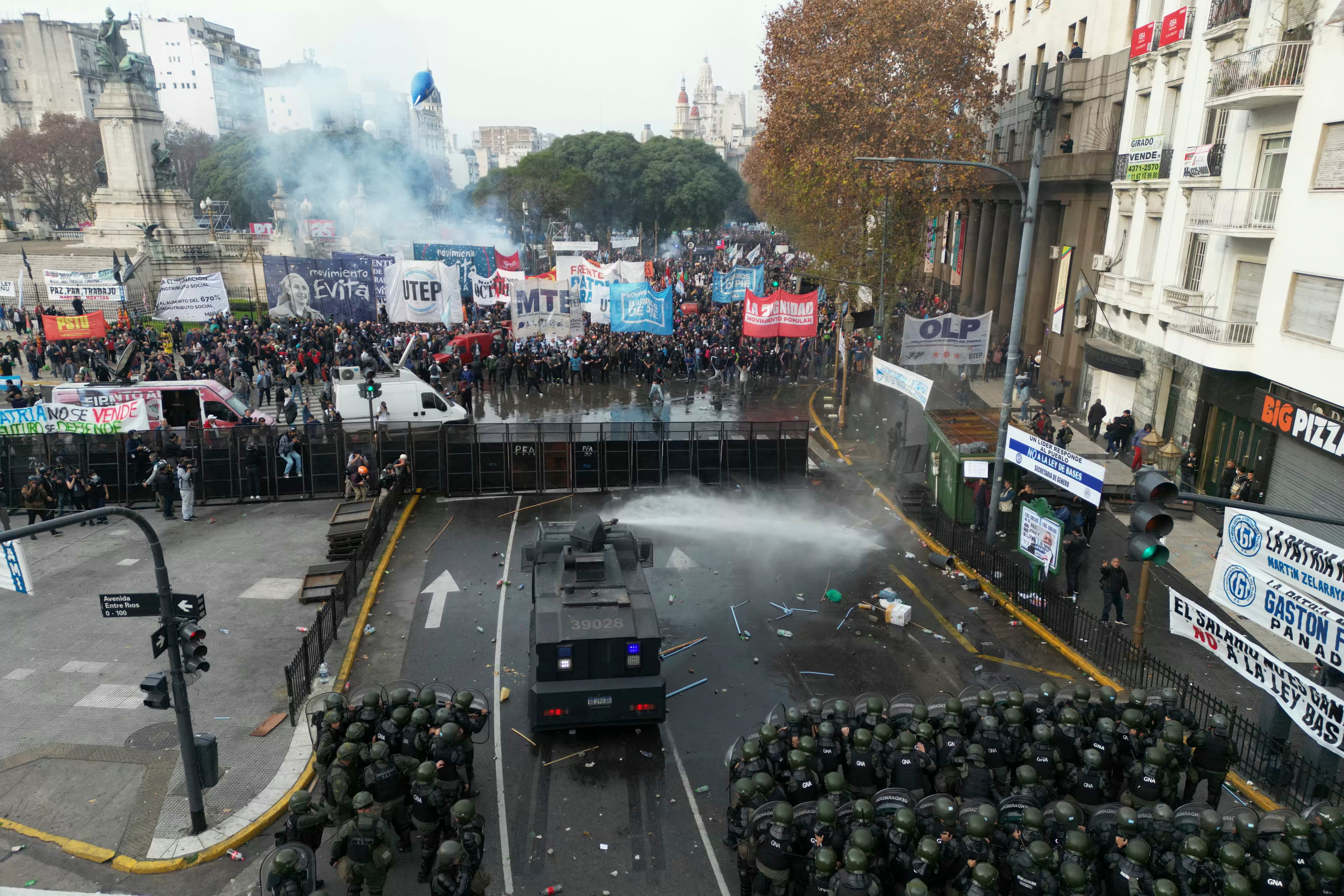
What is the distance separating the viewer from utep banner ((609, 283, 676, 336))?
1148 inches

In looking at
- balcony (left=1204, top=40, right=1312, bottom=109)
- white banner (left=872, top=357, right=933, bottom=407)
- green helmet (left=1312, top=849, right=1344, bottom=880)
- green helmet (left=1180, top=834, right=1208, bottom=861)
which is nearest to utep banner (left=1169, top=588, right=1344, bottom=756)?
green helmet (left=1312, top=849, right=1344, bottom=880)

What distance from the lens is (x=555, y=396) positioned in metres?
33.4

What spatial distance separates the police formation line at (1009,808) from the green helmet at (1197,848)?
11 mm

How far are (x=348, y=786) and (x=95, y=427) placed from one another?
50.2 ft

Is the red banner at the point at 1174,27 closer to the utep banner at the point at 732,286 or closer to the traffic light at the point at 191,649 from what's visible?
the utep banner at the point at 732,286

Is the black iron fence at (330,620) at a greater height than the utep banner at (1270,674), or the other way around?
the utep banner at (1270,674)

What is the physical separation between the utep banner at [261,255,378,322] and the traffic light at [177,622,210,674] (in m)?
20.3

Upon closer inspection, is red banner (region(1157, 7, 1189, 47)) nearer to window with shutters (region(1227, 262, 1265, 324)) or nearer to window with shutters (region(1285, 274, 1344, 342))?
window with shutters (region(1227, 262, 1265, 324))

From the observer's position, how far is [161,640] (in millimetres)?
9609

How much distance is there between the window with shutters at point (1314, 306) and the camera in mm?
17344

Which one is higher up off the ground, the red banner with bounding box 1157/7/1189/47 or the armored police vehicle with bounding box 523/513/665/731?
the red banner with bounding box 1157/7/1189/47

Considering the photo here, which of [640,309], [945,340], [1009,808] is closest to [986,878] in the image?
[1009,808]

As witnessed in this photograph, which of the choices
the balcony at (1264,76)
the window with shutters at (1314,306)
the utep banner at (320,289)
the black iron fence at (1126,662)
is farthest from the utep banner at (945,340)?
the utep banner at (320,289)

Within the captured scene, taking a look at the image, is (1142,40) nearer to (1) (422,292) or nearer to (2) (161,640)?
(1) (422,292)
